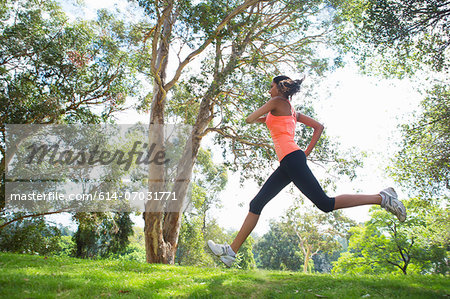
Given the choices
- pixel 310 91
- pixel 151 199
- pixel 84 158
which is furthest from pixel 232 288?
pixel 84 158

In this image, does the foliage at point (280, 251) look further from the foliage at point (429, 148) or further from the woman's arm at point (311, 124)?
the woman's arm at point (311, 124)

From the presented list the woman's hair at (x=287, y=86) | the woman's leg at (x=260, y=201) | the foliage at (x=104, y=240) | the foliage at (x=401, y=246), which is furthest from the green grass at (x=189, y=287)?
the foliage at (x=104, y=240)

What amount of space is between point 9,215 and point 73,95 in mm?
6009

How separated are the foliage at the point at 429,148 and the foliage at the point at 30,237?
1591 centimetres

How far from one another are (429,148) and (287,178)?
32.6 ft

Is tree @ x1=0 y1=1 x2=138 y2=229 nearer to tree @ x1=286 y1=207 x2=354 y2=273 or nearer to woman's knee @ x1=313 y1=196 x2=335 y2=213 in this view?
woman's knee @ x1=313 y1=196 x2=335 y2=213

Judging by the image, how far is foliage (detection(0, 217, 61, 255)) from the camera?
41.9 feet

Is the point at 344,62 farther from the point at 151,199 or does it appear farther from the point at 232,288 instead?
the point at 232,288

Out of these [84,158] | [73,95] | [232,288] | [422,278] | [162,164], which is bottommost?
[422,278]

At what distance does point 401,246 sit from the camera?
1872 centimetres

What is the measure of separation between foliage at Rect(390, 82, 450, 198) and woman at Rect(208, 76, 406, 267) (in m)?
8.81

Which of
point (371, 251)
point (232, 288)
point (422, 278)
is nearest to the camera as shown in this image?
point (232, 288)

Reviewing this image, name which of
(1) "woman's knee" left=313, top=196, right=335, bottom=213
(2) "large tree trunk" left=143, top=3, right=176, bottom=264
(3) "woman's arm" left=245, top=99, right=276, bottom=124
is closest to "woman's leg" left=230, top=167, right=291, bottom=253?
(1) "woman's knee" left=313, top=196, right=335, bottom=213

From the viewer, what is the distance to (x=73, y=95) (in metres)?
12.5
